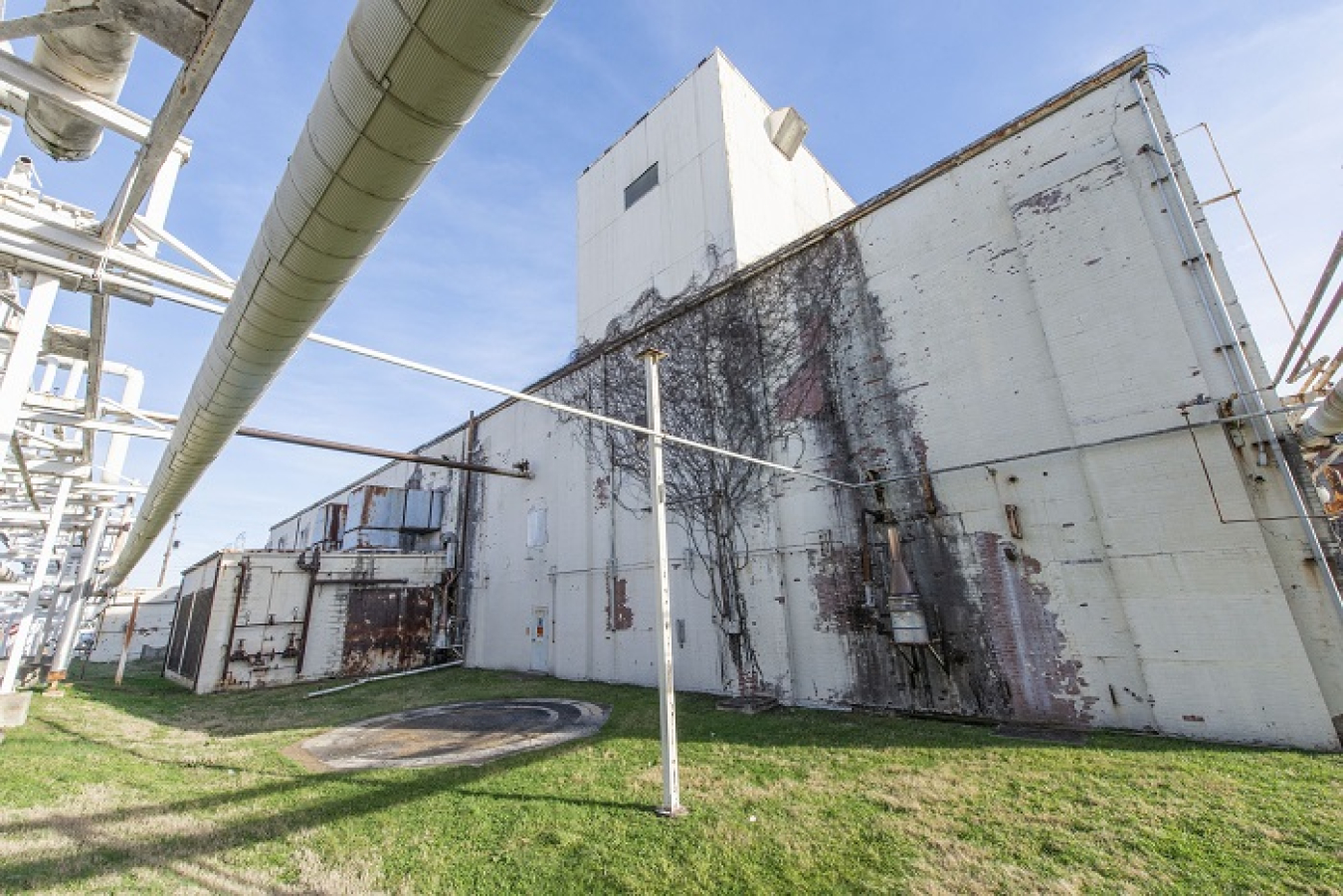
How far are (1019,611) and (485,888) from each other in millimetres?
7198

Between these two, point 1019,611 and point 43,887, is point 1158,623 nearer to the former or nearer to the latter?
point 1019,611

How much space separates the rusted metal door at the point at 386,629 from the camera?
15.8 metres

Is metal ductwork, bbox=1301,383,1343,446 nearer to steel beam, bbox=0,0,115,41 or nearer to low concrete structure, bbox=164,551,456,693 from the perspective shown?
steel beam, bbox=0,0,115,41

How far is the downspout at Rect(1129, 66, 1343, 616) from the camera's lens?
5.83 meters

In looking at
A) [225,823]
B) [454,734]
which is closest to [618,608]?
[454,734]

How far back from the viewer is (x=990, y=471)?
787 centimetres

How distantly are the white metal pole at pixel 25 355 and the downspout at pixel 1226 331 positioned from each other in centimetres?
1294

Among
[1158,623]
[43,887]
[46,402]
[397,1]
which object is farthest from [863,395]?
[46,402]

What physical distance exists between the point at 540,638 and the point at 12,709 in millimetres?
9363

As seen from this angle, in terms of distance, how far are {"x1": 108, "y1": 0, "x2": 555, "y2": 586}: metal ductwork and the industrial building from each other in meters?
6.10

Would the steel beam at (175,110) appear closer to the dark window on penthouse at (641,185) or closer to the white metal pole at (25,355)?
the white metal pole at (25,355)

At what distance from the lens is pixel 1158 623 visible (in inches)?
254

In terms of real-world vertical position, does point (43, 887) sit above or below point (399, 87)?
below

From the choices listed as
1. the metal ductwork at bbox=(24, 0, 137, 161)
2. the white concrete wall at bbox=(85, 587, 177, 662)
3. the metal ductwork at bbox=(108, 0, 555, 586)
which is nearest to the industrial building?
the metal ductwork at bbox=(108, 0, 555, 586)
